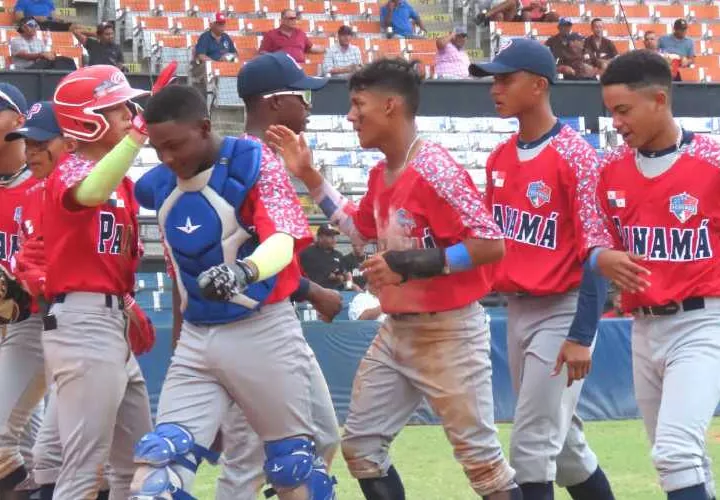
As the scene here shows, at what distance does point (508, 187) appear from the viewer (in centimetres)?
685

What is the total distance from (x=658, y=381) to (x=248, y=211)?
1.91 metres

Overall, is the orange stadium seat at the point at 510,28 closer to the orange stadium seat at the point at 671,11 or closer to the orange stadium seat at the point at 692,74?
the orange stadium seat at the point at 692,74

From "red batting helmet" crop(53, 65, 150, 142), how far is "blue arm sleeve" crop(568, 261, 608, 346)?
2.19m

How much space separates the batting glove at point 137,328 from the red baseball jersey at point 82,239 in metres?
0.10

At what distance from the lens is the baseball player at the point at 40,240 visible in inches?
254

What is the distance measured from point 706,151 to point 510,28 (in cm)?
1702

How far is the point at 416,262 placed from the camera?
5805mm

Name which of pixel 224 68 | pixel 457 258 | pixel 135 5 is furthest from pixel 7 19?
pixel 457 258

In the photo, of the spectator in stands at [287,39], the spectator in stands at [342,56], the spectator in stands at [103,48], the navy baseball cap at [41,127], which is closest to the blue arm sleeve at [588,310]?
the navy baseball cap at [41,127]

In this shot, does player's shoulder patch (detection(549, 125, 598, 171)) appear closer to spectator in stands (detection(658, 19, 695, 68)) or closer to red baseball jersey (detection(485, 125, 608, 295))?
red baseball jersey (detection(485, 125, 608, 295))

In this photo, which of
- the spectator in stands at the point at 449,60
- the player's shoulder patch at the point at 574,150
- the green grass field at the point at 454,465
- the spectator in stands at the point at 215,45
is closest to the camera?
the player's shoulder patch at the point at 574,150

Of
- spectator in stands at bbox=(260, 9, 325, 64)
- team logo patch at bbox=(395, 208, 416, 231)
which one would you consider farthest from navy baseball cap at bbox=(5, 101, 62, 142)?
spectator in stands at bbox=(260, 9, 325, 64)

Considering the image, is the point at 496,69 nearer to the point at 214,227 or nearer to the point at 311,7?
the point at 214,227

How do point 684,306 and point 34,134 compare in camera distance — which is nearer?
point 684,306
